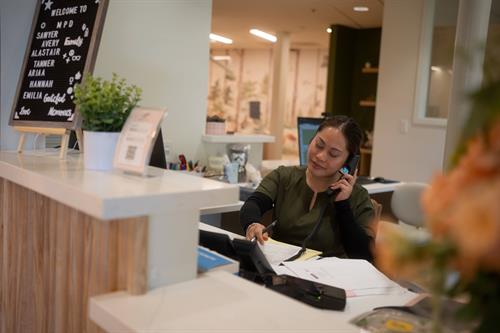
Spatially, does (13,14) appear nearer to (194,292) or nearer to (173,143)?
(173,143)

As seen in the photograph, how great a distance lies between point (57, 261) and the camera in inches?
53.2

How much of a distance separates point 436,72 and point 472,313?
15.4ft

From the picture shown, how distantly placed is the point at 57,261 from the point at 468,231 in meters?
1.15

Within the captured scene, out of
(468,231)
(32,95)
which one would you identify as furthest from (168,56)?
(468,231)

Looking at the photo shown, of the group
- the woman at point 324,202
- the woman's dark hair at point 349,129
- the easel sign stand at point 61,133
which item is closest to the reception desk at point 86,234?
the easel sign stand at point 61,133

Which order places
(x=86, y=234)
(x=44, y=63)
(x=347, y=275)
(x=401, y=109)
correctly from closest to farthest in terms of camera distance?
(x=86, y=234) < (x=347, y=275) < (x=44, y=63) < (x=401, y=109)

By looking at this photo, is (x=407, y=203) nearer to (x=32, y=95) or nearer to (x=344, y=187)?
(x=344, y=187)

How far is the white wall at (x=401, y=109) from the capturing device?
15.6ft

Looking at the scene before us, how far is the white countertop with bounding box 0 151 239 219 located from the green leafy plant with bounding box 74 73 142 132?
13cm

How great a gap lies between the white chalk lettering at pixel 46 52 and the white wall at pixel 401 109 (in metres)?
3.69

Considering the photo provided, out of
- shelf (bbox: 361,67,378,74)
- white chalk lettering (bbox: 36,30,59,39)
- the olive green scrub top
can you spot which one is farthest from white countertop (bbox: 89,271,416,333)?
shelf (bbox: 361,67,378,74)

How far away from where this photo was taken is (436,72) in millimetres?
4875

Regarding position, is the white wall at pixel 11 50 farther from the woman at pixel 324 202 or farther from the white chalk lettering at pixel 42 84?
the woman at pixel 324 202

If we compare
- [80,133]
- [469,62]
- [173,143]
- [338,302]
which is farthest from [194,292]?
[173,143]
